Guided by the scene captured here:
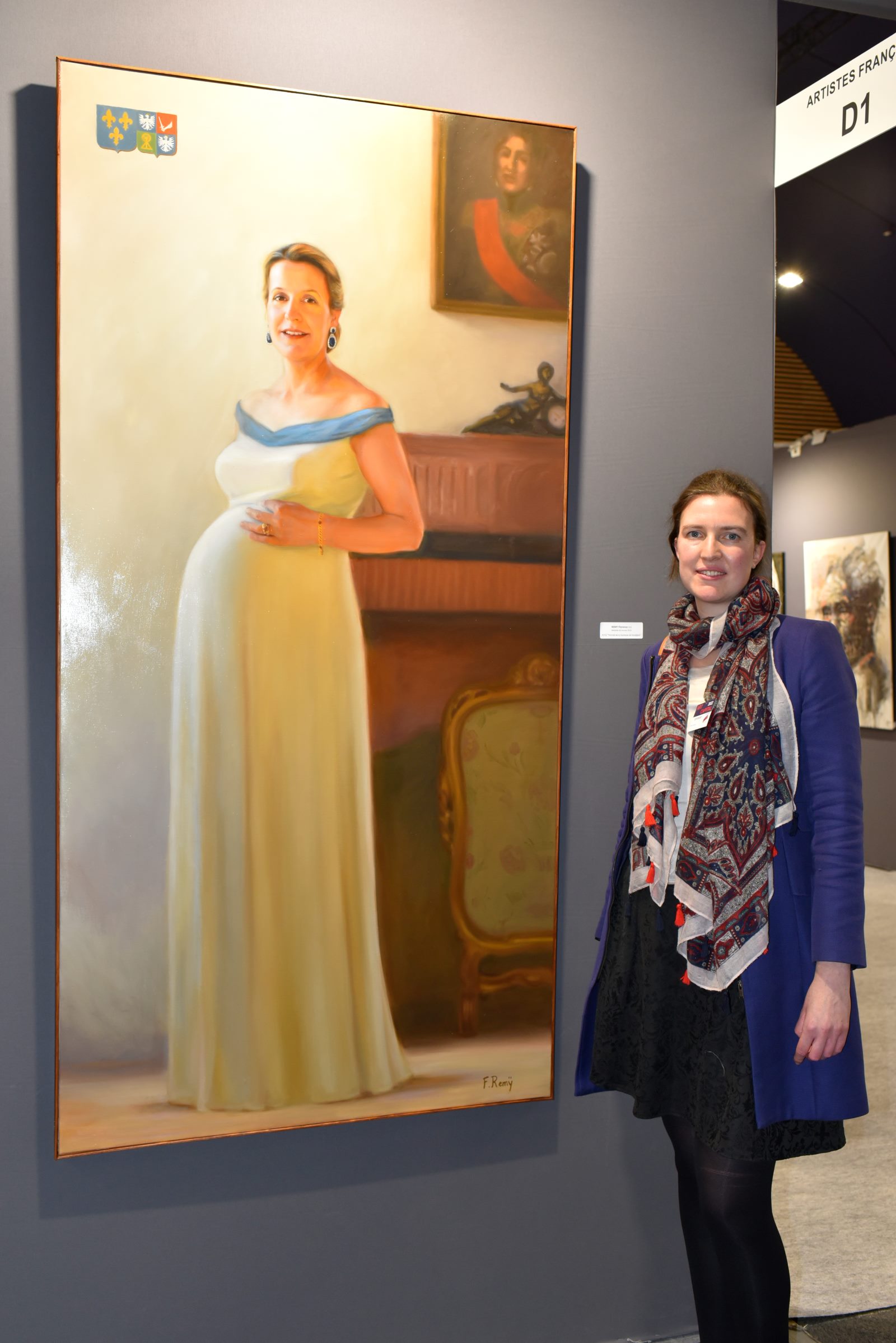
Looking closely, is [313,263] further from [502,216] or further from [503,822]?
[503,822]

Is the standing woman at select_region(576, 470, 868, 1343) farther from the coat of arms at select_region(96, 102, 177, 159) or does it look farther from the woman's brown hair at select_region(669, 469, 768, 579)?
the coat of arms at select_region(96, 102, 177, 159)

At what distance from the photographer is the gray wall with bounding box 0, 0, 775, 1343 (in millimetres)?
1999

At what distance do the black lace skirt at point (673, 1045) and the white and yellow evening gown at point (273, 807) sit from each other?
50 cm

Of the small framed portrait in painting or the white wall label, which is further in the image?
the white wall label

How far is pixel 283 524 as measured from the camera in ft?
6.78

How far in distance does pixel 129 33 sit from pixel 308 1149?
2.26 meters

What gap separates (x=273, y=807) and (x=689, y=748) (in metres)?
0.82

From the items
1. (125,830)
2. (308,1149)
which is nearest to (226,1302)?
(308,1149)

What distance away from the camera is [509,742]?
2240 millimetres

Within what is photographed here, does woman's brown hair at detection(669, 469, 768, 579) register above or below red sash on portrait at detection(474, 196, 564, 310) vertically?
below

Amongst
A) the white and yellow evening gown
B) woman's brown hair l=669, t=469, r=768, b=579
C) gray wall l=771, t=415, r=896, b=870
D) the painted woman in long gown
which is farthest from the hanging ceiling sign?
gray wall l=771, t=415, r=896, b=870

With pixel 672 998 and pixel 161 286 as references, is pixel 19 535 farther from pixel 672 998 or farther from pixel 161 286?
pixel 672 998

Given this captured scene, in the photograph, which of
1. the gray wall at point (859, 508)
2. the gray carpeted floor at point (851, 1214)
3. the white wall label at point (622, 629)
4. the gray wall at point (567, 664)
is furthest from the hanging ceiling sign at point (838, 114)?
the gray wall at point (859, 508)

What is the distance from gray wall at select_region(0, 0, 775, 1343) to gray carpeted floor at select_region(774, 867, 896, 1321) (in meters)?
0.52
